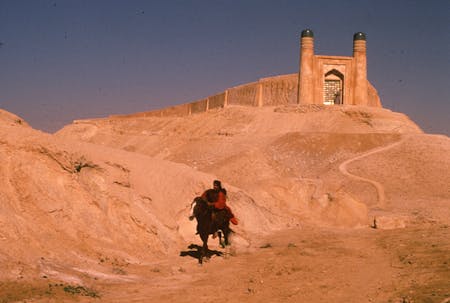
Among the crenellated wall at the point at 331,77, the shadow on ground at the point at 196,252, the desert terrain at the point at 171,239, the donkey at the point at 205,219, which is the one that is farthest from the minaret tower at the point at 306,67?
the donkey at the point at 205,219

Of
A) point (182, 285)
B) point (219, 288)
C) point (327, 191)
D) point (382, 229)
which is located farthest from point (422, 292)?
point (327, 191)

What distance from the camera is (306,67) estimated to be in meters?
41.8

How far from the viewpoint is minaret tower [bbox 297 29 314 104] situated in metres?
41.7

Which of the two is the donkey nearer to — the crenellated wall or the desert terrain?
the desert terrain

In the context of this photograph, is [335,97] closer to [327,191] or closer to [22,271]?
[327,191]

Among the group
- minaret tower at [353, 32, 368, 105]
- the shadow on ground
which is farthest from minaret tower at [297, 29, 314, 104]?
the shadow on ground

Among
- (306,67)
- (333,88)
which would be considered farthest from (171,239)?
(333,88)

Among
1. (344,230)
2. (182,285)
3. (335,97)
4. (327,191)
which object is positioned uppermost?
(335,97)

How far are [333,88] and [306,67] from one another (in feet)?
11.8

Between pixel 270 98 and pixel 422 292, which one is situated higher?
pixel 270 98

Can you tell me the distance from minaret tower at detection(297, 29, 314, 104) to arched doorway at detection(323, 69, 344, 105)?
5.47 feet

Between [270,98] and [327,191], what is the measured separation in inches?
1203

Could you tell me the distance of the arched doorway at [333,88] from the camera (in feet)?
141

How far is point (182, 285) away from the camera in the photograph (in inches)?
363
